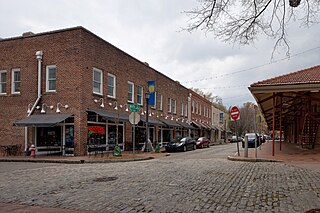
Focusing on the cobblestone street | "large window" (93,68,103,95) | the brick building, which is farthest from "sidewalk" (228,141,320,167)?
"large window" (93,68,103,95)

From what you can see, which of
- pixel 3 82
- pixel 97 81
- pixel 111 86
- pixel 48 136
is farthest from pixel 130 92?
pixel 3 82

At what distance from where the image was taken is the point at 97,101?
21.3 meters

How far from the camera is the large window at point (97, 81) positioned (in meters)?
21.4

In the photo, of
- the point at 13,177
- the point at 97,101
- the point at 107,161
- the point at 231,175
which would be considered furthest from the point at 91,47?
the point at 231,175

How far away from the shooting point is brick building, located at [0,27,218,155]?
19734 mm

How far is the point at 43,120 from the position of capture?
19000mm

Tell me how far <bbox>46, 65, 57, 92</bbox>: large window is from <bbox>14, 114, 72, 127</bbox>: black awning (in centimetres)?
184

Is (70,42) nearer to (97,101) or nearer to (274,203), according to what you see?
(97,101)

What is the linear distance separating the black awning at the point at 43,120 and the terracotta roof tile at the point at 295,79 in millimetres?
11010

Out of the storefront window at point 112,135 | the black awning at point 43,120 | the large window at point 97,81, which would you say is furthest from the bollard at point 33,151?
the storefront window at point 112,135

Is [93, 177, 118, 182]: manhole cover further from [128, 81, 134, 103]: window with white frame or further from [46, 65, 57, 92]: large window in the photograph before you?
[128, 81, 134, 103]: window with white frame

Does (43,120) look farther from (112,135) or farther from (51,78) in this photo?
(112,135)

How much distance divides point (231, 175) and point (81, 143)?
11.3 metres

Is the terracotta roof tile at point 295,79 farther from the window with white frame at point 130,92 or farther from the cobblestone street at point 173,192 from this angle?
the window with white frame at point 130,92
